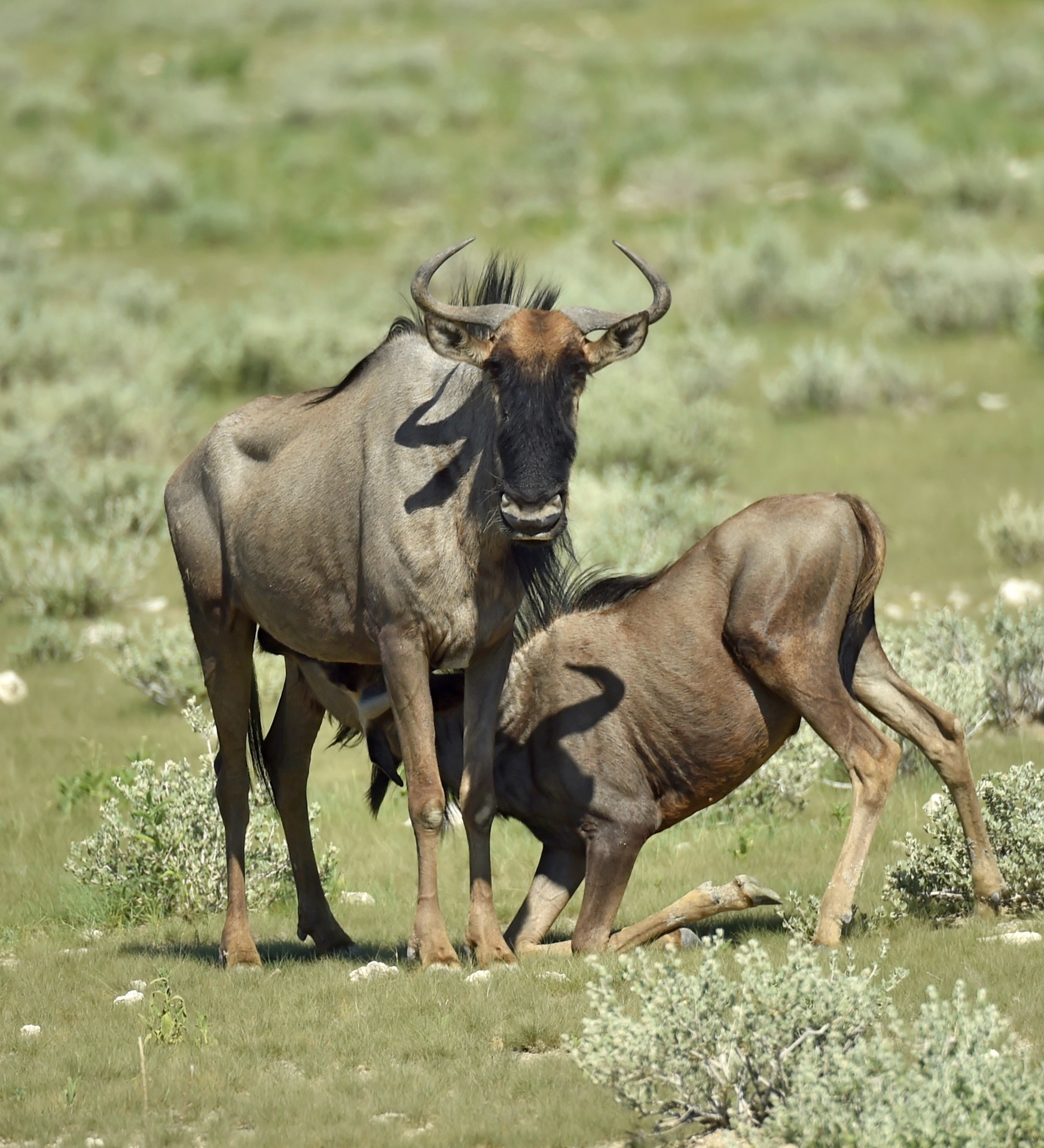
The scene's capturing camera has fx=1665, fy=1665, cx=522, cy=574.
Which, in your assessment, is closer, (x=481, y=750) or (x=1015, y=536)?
(x=481, y=750)

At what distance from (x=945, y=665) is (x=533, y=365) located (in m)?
4.66

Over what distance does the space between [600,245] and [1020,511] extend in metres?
12.4

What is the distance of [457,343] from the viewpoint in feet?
20.0

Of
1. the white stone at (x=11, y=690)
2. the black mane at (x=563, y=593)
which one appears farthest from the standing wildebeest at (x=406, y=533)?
the white stone at (x=11, y=690)

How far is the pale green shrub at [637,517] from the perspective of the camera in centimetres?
1217

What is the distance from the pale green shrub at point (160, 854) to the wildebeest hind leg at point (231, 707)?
0.61 m

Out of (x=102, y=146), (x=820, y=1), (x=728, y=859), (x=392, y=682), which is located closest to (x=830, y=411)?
(x=728, y=859)

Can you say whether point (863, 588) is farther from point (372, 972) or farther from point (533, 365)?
point (372, 972)

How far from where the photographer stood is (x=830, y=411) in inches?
717

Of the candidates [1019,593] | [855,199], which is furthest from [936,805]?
[855,199]

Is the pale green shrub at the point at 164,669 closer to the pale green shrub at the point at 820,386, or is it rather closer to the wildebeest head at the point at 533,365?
the wildebeest head at the point at 533,365

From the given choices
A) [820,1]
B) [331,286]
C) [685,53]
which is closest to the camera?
[331,286]

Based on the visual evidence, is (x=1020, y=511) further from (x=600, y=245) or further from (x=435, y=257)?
(x=600, y=245)

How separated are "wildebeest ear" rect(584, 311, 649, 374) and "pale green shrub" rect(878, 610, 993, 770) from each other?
3.32 m
